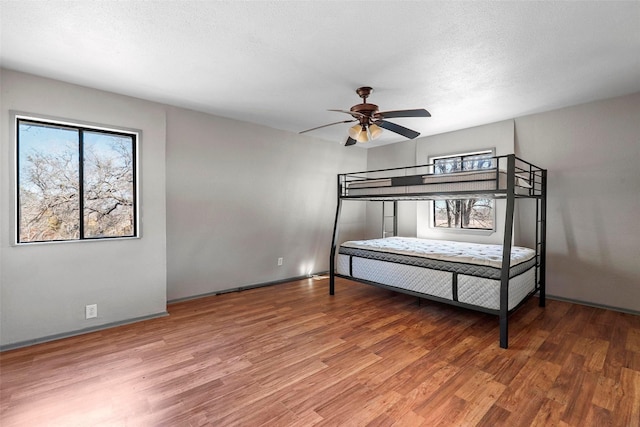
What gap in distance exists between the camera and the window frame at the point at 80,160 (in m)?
2.58

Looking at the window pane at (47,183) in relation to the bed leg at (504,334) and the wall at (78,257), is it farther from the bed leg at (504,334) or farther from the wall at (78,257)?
the bed leg at (504,334)

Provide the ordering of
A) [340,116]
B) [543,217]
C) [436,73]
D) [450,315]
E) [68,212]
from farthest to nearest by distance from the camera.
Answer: [340,116], [543,217], [450,315], [68,212], [436,73]

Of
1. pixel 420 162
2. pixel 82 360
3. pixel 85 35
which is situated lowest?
pixel 82 360

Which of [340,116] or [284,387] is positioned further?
[340,116]

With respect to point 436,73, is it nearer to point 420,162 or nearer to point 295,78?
point 295,78

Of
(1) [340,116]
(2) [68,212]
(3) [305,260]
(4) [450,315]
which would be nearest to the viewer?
(2) [68,212]

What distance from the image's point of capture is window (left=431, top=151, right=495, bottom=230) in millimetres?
4359

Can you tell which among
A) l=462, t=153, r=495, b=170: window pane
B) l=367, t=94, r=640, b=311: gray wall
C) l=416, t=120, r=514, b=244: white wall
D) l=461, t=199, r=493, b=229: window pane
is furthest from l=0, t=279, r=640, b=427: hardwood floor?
l=462, t=153, r=495, b=170: window pane

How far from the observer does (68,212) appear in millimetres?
2873

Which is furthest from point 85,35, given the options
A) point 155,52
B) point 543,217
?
point 543,217

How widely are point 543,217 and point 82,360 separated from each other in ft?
16.3

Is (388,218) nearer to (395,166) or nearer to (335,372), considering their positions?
(395,166)

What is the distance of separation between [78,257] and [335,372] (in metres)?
2.66

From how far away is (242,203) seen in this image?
14.0 feet
